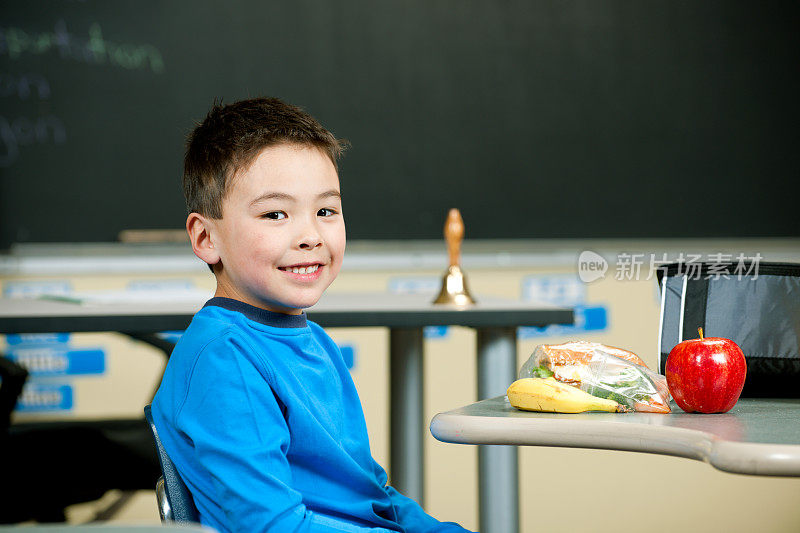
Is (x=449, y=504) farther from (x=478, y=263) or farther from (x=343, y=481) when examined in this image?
(x=343, y=481)

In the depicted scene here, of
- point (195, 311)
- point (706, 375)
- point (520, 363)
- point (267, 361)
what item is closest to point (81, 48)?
point (195, 311)

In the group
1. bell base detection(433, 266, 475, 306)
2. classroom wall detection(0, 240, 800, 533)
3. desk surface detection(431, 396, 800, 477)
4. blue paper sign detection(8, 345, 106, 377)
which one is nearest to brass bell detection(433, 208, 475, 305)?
bell base detection(433, 266, 475, 306)

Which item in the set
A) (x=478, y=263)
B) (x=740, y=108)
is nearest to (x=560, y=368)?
(x=478, y=263)

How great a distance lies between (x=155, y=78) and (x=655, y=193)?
1856 millimetres

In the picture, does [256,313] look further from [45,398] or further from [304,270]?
[45,398]

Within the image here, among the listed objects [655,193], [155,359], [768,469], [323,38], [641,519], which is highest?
[323,38]

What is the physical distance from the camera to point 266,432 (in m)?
0.93

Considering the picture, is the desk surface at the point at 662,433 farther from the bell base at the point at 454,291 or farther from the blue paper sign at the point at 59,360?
the blue paper sign at the point at 59,360

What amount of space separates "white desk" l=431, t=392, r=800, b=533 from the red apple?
0.06 ft

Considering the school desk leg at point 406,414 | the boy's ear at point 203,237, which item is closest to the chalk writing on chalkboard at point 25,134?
the school desk leg at point 406,414

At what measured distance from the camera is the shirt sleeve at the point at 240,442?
89 cm

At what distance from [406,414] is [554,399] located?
1.40 metres

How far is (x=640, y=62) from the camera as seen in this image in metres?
3.30

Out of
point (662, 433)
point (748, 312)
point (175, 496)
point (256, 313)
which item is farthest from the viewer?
point (748, 312)
